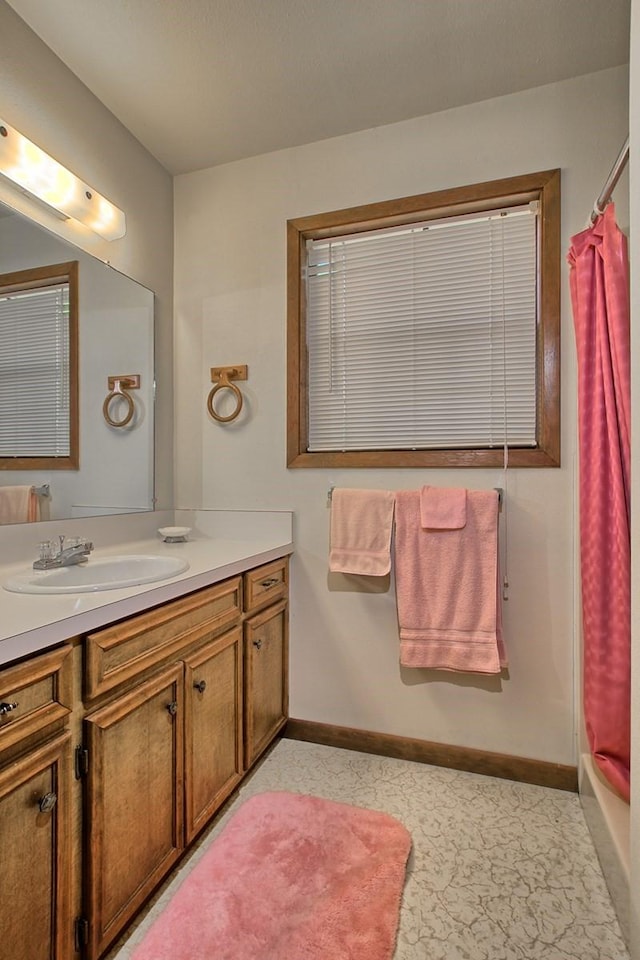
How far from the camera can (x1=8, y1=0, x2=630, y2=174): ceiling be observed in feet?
4.93

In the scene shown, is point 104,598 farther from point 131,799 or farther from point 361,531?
point 361,531

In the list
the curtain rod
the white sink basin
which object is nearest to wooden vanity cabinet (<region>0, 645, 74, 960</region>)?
the white sink basin

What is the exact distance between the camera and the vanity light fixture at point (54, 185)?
1481 millimetres

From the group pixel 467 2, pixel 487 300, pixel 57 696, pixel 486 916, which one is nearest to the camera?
pixel 57 696

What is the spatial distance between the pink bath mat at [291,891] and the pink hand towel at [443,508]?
3.28 feet

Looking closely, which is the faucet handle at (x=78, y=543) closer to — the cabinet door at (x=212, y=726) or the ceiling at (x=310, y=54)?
the cabinet door at (x=212, y=726)

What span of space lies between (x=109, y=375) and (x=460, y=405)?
1392 mm

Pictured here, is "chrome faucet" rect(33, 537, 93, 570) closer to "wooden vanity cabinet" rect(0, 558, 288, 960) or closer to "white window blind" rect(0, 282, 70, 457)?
"white window blind" rect(0, 282, 70, 457)

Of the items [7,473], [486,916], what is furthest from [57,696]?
[486,916]

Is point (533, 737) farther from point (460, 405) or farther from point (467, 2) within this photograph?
point (467, 2)

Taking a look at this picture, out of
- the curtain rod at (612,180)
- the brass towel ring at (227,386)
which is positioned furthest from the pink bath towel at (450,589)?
the curtain rod at (612,180)

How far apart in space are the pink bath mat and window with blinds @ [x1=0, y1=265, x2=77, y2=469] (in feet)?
4.38

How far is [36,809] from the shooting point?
3.04 feet

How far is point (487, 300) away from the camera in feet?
6.18
